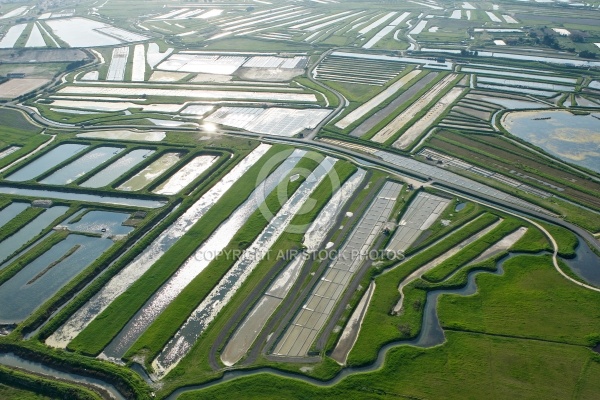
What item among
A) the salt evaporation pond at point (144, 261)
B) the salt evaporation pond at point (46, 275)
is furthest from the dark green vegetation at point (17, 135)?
the salt evaporation pond at point (144, 261)

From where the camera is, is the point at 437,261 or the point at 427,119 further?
the point at 427,119

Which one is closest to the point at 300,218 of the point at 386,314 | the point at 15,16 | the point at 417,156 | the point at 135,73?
the point at 386,314

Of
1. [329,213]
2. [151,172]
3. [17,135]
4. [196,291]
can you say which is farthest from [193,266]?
[17,135]

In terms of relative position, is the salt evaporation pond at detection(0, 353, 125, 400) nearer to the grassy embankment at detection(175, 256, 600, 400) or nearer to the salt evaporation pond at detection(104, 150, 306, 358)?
the salt evaporation pond at detection(104, 150, 306, 358)

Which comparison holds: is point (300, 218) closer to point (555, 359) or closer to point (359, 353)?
point (359, 353)

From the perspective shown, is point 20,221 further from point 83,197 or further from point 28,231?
point 83,197

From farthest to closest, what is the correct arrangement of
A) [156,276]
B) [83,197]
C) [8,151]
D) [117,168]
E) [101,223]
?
1. [8,151]
2. [117,168]
3. [83,197]
4. [101,223]
5. [156,276]
